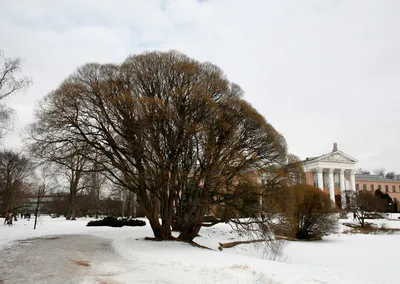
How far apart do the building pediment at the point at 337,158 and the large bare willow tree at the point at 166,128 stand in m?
62.9

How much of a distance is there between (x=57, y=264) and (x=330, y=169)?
76760 millimetres

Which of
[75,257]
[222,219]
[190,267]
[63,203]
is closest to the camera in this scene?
[190,267]

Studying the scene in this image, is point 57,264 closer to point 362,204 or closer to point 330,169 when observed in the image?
point 362,204

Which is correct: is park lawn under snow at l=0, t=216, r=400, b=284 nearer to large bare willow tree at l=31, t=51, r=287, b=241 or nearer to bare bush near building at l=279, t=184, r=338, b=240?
large bare willow tree at l=31, t=51, r=287, b=241

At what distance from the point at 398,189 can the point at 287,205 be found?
104 meters

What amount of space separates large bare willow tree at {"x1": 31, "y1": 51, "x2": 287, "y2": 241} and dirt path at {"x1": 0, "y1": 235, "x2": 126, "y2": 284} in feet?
16.7

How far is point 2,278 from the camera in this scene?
30.5ft

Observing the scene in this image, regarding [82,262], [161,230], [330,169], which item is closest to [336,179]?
[330,169]

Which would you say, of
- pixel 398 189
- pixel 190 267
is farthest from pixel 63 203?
pixel 398 189

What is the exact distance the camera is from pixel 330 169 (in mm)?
80250

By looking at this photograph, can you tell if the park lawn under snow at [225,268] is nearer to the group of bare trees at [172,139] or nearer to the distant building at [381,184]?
the group of bare trees at [172,139]

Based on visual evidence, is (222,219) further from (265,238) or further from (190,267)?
(190,267)

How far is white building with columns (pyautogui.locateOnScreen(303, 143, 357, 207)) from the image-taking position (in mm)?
79312

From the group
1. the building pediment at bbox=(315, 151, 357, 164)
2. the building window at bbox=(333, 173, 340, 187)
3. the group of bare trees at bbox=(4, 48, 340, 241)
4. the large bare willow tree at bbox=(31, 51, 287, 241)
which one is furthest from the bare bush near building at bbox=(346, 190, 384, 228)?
the large bare willow tree at bbox=(31, 51, 287, 241)
